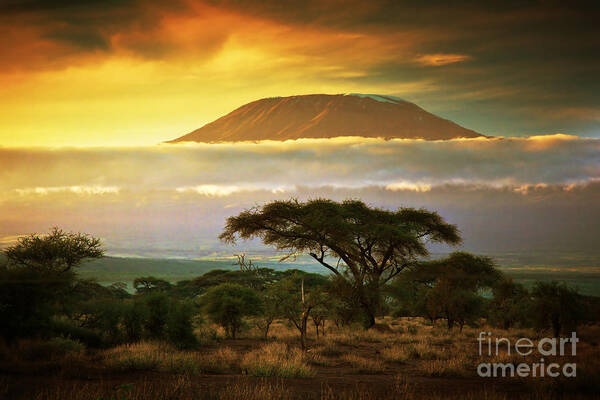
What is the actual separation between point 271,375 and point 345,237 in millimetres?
17502

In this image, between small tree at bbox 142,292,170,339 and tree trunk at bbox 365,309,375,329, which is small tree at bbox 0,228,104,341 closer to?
small tree at bbox 142,292,170,339

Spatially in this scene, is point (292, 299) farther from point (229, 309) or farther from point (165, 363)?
point (229, 309)

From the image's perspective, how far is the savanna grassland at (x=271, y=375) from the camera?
45.6ft

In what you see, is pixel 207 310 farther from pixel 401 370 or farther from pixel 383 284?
pixel 401 370

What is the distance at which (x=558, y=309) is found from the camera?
Answer: 32438 millimetres

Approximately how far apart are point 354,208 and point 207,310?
11.9 m

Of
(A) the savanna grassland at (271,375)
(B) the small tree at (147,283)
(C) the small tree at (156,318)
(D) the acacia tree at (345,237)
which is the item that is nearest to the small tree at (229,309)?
(D) the acacia tree at (345,237)

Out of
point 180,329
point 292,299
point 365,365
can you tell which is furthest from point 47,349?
point 365,365

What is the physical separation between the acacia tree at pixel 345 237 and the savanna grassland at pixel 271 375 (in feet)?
30.2

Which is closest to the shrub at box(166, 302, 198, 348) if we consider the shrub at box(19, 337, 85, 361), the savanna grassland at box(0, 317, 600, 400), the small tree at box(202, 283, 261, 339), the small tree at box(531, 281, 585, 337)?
the savanna grassland at box(0, 317, 600, 400)

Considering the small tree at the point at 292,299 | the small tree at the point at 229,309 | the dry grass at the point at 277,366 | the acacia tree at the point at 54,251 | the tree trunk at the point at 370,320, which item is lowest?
the tree trunk at the point at 370,320

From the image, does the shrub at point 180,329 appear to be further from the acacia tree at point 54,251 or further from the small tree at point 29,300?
the acacia tree at point 54,251

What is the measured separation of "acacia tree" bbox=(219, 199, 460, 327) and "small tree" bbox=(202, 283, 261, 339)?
→ 377 cm

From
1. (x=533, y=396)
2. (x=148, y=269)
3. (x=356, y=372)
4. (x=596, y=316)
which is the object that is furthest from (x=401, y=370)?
(x=148, y=269)
